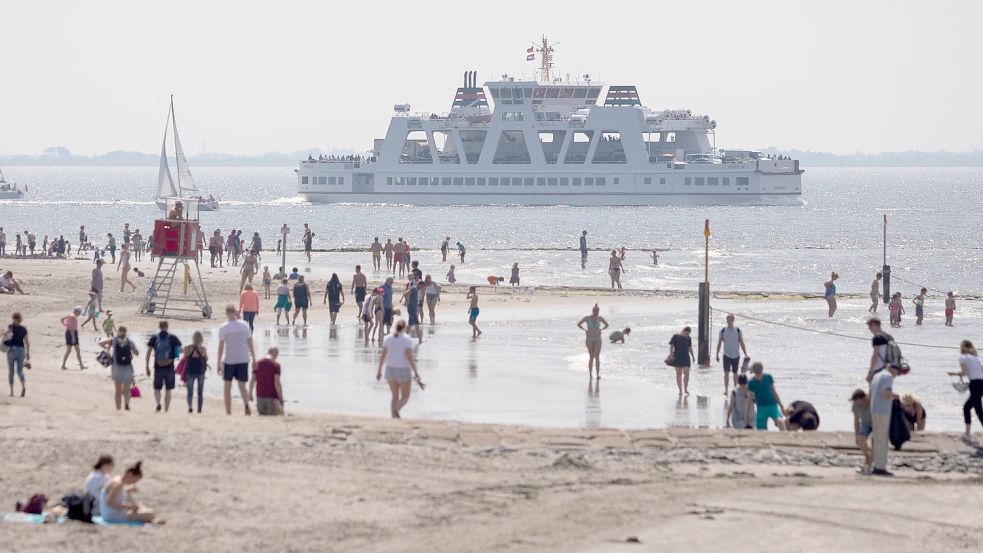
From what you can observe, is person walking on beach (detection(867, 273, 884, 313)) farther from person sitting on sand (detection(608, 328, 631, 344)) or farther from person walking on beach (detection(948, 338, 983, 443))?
person walking on beach (detection(948, 338, 983, 443))

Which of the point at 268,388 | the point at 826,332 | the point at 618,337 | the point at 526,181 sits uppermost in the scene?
the point at 526,181

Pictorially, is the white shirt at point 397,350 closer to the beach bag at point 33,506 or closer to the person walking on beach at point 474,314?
the beach bag at point 33,506

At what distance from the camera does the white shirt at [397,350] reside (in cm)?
1288

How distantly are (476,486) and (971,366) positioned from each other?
5.08 m

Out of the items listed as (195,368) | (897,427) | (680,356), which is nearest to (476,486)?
(897,427)

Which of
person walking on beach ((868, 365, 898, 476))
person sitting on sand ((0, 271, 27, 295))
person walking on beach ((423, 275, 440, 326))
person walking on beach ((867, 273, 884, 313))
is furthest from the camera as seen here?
person walking on beach ((867, 273, 884, 313))

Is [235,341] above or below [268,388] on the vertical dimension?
above

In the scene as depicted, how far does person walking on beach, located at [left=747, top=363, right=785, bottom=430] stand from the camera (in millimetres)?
13141

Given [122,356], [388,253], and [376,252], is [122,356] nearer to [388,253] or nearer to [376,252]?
[376,252]

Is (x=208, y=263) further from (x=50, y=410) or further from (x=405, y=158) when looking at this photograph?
(x=405, y=158)

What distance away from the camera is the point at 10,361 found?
13.8 m

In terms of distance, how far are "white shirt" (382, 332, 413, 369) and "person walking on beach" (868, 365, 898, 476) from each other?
13.7ft

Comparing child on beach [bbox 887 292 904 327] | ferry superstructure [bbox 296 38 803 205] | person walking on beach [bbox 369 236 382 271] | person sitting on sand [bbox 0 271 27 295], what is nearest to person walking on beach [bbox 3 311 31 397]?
person sitting on sand [bbox 0 271 27 295]

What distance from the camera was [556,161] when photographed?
3524 inches
